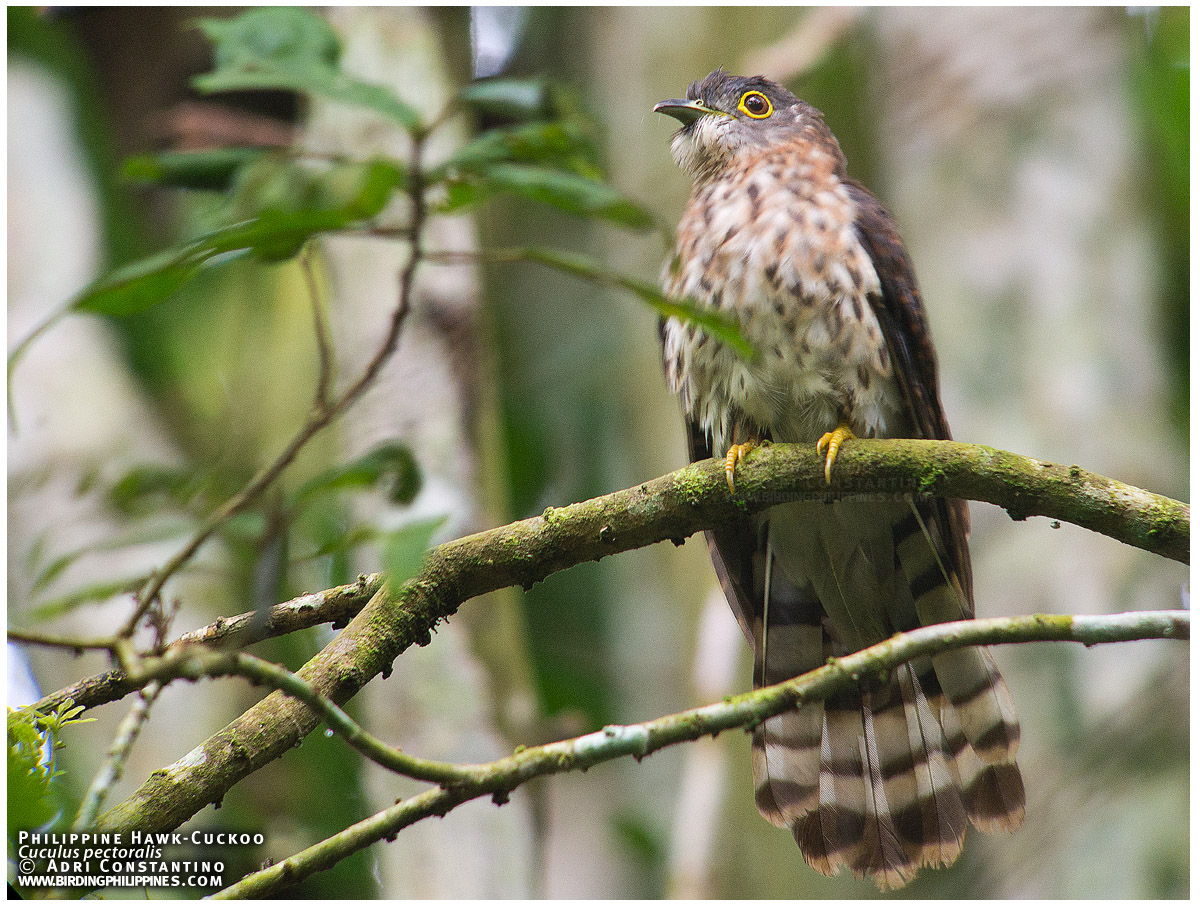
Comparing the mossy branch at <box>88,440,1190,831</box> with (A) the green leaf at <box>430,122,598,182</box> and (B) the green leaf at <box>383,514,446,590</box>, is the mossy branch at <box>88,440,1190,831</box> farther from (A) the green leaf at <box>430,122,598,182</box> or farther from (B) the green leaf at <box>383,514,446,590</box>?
(A) the green leaf at <box>430,122,598,182</box>

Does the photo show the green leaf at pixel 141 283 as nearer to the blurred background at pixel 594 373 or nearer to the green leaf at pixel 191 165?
the green leaf at pixel 191 165

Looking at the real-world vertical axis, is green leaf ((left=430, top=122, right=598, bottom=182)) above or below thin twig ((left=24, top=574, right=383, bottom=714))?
above

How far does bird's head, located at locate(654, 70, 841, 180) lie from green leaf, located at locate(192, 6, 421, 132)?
1702 millimetres

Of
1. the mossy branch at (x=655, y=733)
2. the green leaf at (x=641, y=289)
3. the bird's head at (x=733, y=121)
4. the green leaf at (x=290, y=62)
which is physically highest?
the bird's head at (x=733, y=121)

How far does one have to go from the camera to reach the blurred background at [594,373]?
10.9 ft

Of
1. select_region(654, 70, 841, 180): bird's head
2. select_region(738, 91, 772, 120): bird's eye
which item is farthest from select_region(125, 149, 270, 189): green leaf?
select_region(738, 91, 772, 120): bird's eye

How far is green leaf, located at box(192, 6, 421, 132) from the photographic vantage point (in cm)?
146

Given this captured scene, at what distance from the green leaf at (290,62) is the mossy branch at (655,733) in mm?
1020

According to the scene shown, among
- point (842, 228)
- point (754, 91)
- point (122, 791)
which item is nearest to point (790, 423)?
point (842, 228)

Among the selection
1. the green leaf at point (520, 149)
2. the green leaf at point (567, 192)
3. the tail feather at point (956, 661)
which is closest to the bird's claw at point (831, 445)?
the tail feather at point (956, 661)

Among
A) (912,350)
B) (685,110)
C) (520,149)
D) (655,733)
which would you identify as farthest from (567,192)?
(685,110)

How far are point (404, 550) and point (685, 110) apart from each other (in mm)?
2441

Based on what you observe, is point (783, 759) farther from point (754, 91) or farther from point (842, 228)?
point (754, 91)

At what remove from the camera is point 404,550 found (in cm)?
122
